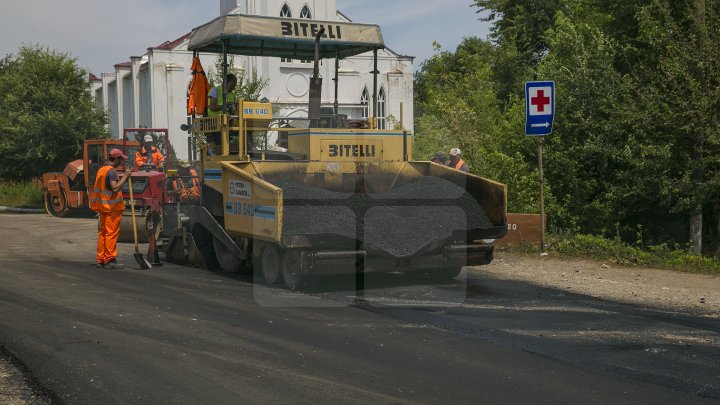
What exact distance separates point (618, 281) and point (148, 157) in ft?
47.8

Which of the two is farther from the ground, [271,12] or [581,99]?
[271,12]

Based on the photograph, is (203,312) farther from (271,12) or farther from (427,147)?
(271,12)

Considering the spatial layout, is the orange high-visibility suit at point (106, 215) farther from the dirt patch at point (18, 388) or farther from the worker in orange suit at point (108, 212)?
the dirt patch at point (18, 388)

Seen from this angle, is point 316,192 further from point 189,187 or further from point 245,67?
point 245,67

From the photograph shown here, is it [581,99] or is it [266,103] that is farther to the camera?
[581,99]

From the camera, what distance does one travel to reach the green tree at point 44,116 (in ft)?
107

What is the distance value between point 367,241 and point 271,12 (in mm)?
31289

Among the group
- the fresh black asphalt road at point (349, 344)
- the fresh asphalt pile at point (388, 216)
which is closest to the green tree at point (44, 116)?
the fresh black asphalt road at point (349, 344)

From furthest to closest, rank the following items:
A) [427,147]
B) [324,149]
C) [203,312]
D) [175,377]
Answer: [427,147], [324,149], [203,312], [175,377]

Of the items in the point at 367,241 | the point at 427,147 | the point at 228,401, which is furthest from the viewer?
the point at 427,147

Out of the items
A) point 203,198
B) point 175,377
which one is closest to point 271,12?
point 203,198

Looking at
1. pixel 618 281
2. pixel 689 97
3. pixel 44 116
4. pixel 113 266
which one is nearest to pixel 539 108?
pixel 618 281

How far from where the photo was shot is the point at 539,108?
13438mm

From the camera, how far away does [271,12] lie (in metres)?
39.5
